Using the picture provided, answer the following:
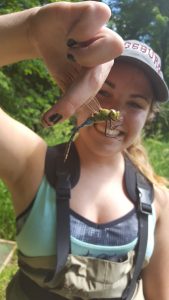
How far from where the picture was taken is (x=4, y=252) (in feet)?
11.8

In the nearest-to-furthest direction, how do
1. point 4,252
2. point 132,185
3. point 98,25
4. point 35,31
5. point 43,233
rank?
point 98,25 → point 35,31 → point 43,233 → point 132,185 → point 4,252

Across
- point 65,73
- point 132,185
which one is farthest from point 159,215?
point 65,73

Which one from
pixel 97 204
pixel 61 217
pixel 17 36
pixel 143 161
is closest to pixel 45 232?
pixel 61 217

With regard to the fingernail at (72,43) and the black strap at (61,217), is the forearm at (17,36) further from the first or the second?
the black strap at (61,217)

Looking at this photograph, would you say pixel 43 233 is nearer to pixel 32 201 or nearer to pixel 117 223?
pixel 32 201

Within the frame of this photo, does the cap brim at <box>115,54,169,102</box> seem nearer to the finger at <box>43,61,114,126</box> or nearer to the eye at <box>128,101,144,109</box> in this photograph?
the eye at <box>128,101,144,109</box>

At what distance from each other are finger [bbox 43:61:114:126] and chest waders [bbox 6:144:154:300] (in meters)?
0.67

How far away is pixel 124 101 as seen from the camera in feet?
5.86

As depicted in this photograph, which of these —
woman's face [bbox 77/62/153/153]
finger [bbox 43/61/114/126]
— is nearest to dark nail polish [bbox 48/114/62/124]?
finger [bbox 43/61/114/126]

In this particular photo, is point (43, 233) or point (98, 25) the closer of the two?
point (98, 25)

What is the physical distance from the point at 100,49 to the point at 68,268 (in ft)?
2.75

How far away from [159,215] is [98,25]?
1.04 metres

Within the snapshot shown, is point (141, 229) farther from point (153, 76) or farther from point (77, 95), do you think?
point (77, 95)

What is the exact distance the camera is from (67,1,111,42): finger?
925mm
